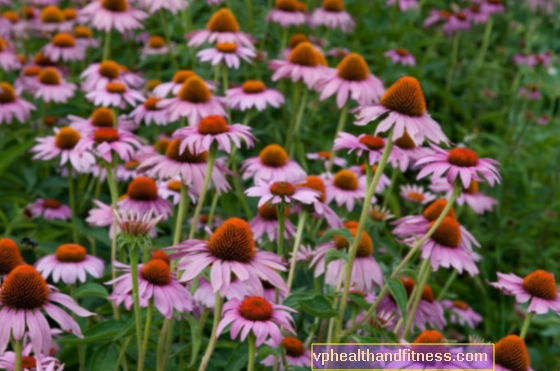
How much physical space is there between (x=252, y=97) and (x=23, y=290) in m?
1.67

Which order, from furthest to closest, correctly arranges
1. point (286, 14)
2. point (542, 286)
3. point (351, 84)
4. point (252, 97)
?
point (286, 14) → point (252, 97) → point (351, 84) → point (542, 286)

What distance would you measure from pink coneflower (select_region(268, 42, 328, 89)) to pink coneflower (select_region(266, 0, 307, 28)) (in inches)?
29.8

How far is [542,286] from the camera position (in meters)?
1.98

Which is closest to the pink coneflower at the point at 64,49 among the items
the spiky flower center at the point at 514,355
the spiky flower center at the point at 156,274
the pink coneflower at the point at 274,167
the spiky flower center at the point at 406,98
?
the pink coneflower at the point at 274,167

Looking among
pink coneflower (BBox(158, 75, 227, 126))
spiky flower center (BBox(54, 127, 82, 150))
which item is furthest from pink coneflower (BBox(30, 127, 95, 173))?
pink coneflower (BBox(158, 75, 227, 126))

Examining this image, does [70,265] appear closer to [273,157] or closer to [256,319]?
[273,157]

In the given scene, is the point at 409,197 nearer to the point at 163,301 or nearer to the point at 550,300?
the point at 550,300

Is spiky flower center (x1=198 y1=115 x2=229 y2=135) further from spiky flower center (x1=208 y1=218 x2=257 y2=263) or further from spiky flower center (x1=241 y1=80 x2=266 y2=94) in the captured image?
spiky flower center (x1=241 y1=80 x2=266 y2=94)

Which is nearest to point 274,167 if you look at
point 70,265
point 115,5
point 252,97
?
point 252,97

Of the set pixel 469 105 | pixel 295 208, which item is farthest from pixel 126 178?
pixel 469 105

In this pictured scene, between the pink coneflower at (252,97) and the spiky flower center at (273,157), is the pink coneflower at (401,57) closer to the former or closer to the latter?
the pink coneflower at (252,97)

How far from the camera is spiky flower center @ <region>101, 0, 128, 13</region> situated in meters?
3.82

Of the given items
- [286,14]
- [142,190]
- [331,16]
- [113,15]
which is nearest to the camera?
[142,190]

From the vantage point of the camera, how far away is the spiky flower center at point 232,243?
1.71 m
